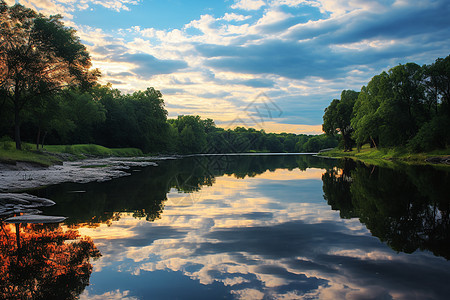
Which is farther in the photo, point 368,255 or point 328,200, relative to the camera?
point 328,200

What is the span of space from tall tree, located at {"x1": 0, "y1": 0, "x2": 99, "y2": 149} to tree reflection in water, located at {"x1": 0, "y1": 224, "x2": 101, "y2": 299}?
33.7 meters

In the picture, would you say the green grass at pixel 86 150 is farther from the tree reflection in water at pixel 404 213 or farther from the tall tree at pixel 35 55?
the tree reflection in water at pixel 404 213

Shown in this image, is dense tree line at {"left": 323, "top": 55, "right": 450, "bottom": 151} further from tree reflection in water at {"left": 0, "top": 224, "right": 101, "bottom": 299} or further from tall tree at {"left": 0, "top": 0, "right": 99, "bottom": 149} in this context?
tree reflection in water at {"left": 0, "top": 224, "right": 101, "bottom": 299}

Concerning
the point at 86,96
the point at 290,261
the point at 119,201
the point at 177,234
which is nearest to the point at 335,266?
the point at 290,261

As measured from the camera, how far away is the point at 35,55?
115ft

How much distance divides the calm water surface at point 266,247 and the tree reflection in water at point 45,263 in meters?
0.25

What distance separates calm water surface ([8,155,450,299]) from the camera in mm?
4711

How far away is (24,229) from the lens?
7.86m

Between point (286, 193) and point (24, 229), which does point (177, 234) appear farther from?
point (286, 193)

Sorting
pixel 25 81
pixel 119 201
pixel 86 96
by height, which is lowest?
pixel 119 201

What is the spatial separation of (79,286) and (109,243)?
235cm

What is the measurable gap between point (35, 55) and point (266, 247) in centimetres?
3867

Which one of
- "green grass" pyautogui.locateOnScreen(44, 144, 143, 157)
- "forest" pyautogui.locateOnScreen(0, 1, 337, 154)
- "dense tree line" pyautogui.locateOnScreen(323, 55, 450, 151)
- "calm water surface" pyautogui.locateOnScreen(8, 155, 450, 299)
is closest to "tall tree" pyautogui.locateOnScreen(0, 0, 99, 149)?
"forest" pyautogui.locateOnScreen(0, 1, 337, 154)

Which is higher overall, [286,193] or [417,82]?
[417,82]
